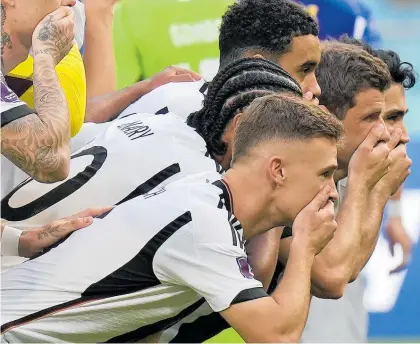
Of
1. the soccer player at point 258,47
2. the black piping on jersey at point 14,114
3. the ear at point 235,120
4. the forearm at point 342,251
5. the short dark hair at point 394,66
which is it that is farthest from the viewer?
the short dark hair at point 394,66

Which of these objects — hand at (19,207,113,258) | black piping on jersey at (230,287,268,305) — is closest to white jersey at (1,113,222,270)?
hand at (19,207,113,258)

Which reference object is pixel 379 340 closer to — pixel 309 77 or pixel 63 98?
pixel 309 77

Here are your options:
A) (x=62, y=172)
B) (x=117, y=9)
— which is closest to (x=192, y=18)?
(x=117, y=9)

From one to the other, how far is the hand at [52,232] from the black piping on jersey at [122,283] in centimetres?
22

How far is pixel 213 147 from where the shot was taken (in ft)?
12.4

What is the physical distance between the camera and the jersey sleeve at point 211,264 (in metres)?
3.16

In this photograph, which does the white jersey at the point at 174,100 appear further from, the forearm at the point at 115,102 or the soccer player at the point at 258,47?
the forearm at the point at 115,102

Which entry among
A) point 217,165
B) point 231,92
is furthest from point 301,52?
point 217,165

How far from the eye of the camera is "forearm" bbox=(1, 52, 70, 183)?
315 centimetres

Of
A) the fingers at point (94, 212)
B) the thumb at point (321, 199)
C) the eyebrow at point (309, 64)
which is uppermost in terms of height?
the eyebrow at point (309, 64)

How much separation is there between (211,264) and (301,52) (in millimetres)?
1451

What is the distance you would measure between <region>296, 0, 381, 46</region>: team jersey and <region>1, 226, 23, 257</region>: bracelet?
286cm

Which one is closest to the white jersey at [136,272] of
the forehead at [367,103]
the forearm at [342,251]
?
the forearm at [342,251]

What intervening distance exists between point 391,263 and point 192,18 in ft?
6.99
